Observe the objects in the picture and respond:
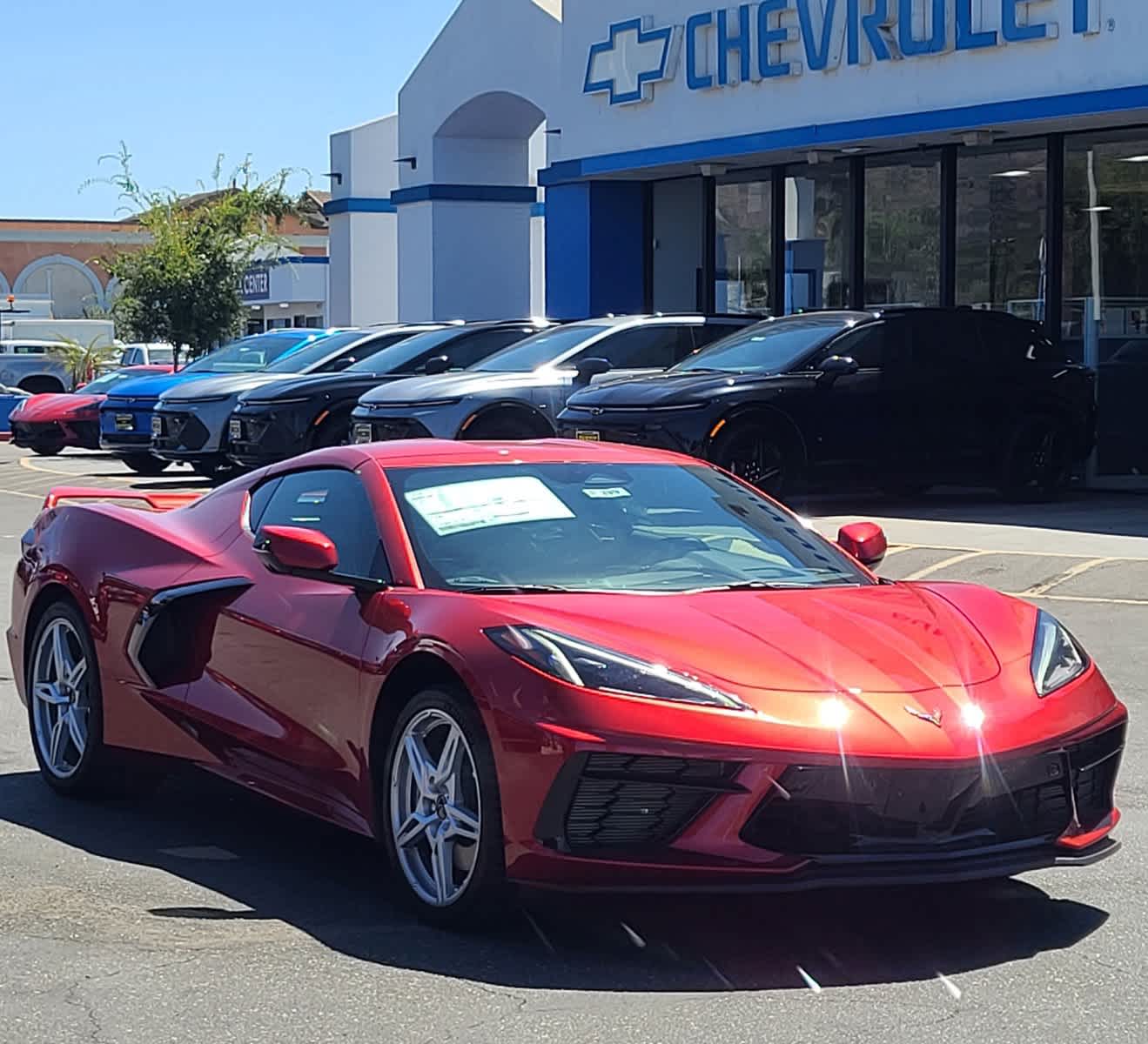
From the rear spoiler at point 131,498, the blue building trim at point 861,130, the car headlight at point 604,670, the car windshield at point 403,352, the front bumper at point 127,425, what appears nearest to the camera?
the car headlight at point 604,670

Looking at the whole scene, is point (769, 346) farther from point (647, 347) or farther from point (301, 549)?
point (301, 549)

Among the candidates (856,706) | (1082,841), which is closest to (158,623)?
(856,706)

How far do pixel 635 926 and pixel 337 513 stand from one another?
1.74m

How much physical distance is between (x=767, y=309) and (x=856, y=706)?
62.3 ft

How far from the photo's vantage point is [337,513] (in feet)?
20.7

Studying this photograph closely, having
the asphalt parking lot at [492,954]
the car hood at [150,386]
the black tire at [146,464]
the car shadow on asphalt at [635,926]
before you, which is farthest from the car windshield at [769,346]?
the car shadow on asphalt at [635,926]

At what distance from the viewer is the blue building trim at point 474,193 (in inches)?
1197

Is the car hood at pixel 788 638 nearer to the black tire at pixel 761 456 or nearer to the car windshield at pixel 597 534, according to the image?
the car windshield at pixel 597 534

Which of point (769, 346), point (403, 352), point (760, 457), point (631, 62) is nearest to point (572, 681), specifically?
point (760, 457)

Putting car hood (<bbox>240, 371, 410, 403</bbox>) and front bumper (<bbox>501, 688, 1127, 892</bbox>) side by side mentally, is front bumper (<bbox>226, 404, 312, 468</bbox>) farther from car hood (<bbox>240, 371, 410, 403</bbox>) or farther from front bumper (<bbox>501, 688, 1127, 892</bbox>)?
front bumper (<bbox>501, 688, 1127, 892</bbox>)

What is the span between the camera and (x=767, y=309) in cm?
2366

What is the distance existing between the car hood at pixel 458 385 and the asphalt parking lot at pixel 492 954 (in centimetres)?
1074

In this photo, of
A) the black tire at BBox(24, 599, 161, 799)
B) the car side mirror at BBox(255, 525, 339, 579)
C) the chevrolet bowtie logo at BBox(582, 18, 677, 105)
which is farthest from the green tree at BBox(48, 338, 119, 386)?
the car side mirror at BBox(255, 525, 339, 579)

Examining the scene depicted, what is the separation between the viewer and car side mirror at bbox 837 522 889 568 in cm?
656
